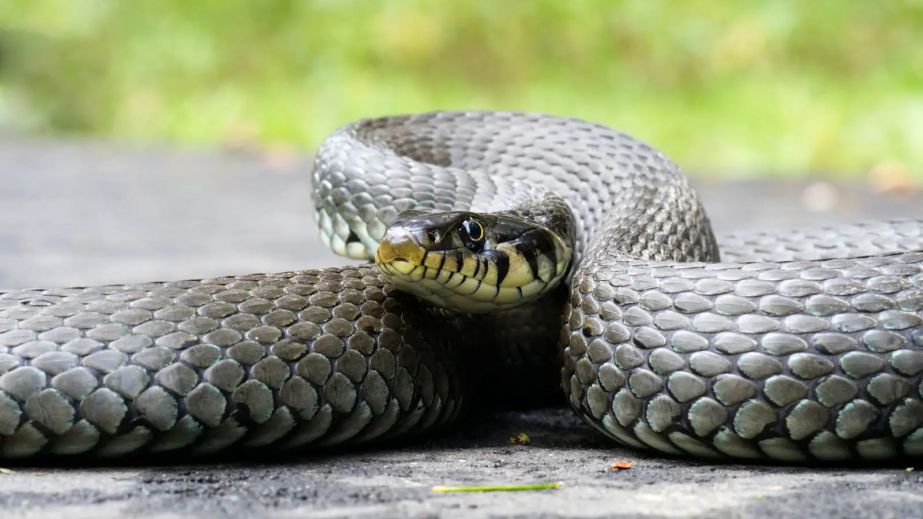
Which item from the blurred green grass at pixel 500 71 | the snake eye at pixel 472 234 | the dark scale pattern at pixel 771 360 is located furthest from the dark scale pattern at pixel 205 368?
the blurred green grass at pixel 500 71

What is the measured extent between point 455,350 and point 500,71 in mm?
14308

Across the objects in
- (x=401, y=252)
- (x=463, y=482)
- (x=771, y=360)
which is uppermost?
(x=401, y=252)

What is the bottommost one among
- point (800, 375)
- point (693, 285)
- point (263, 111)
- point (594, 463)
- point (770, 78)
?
point (594, 463)

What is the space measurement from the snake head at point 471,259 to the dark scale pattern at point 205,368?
0.24 meters

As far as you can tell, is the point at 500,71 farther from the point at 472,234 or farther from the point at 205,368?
the point at 205,368

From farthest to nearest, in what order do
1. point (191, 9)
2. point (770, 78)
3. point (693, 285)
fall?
point (191, 9), point (770, 78), point (693, 285)

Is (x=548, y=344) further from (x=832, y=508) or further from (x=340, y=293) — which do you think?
(x=832, y=508)

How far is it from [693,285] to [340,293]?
129cm

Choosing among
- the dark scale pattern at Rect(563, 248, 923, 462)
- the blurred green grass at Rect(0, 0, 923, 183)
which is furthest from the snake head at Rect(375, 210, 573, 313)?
the blurred green grass at Rect(0, 0, 923, 183)

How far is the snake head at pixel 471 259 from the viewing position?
3959mm

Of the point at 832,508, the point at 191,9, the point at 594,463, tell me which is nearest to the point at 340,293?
the point at 594,463

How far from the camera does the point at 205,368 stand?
12.1ft

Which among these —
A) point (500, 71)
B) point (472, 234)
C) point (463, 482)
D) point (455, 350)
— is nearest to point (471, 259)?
point (472, 234)

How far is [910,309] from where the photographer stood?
11.7 feet
